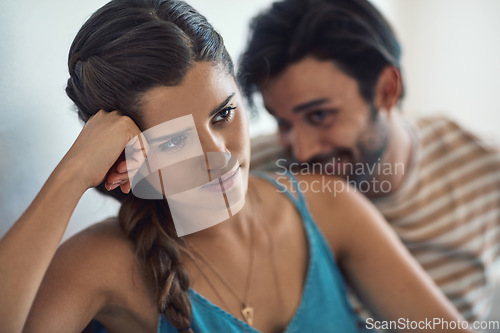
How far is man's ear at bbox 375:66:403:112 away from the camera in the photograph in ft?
3.84

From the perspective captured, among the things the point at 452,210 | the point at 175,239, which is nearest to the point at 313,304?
the point at 175,239

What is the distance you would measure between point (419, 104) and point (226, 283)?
1595 mm

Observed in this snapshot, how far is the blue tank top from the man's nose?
0.14 meters

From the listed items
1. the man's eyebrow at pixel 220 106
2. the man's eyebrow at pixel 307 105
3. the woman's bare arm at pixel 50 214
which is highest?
the man's eyebrow at pixel 220 106

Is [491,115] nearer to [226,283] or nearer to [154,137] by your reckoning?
[226,283]

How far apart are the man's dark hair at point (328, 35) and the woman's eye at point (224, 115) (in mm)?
371

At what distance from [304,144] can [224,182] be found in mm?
470

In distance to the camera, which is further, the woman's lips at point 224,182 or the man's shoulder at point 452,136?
the man's shoulder at point 452,136

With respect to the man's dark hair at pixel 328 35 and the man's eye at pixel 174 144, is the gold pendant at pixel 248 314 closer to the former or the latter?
the man's eye at pixel 174 144

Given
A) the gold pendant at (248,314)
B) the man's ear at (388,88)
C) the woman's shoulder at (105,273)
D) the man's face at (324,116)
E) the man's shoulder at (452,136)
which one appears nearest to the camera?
the woman's shoulder at (105,273)

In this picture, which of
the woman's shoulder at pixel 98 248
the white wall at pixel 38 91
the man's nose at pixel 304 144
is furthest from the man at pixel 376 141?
the woman's shoulder at pixel 98 248

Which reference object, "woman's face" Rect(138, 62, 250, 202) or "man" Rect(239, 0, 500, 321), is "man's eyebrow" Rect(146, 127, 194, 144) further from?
"man" Rect(239, 0, 500, 321)

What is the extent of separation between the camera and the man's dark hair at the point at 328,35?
1.03 m

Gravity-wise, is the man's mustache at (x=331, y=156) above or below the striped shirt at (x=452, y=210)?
above
